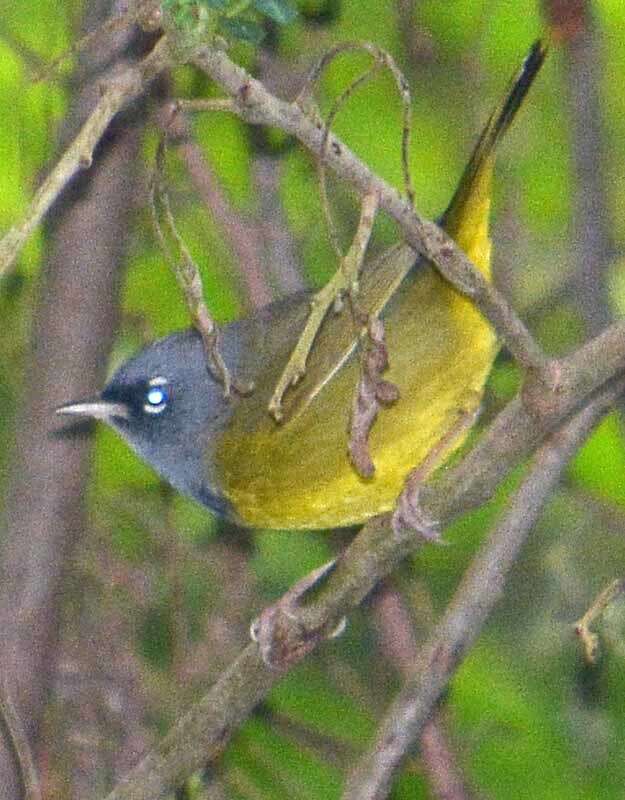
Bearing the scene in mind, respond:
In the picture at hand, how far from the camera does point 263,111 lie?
1.91 m

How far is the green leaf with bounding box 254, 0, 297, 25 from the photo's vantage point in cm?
228

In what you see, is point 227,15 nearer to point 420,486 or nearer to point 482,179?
point 482,179

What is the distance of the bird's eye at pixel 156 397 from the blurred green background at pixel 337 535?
0.23 meters

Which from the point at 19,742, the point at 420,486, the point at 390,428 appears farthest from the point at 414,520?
the point at 19,742

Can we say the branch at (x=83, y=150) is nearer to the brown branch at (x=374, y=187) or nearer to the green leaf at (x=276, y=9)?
the brown branch at (x=374, y=187)

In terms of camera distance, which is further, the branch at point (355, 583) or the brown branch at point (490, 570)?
the brown branch at point (490, 570)

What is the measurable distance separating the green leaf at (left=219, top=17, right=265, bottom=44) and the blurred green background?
1.30 meters

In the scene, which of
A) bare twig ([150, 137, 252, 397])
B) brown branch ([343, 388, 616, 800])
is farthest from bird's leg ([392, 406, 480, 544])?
bare twig ([150, 137, 252, 397])

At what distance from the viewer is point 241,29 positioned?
2188 mm

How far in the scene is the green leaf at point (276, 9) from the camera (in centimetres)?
228

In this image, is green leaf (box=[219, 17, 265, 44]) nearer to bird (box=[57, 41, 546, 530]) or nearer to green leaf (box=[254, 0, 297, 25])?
green leaf (box=[254, 0, 297, 25])

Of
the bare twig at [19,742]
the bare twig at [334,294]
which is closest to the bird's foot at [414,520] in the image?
the bare twig at [334,294]

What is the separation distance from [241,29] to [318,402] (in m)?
1.43

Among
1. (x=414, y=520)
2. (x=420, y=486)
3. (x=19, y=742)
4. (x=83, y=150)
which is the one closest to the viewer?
(x=83, y=150)
